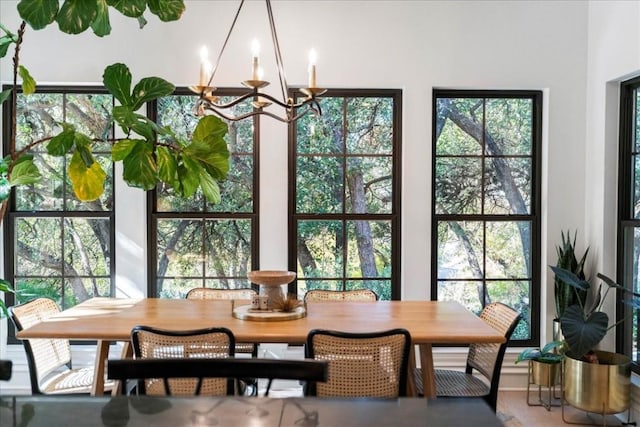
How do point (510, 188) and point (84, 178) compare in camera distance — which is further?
point (510, 188)

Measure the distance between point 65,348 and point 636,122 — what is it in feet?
12.9

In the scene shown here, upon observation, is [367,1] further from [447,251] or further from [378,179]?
[447,251]

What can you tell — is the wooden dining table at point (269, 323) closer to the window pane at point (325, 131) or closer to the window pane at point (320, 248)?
the window pane at point (320, 248)

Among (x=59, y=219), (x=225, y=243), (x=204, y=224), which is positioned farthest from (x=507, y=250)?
(x=59, y=219)

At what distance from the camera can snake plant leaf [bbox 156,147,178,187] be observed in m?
1.96

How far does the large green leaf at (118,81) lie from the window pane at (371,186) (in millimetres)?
2151

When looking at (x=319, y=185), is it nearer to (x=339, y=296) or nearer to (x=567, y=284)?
(x=339, y=296)

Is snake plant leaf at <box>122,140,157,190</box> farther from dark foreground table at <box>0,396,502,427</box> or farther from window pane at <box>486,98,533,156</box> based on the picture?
window pane at <box>486,98,533,156</box>

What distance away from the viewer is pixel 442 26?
12.3 ft

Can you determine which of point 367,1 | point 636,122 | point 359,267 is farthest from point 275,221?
point 636,122

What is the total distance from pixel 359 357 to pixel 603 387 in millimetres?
1813

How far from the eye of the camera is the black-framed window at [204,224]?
3.82m

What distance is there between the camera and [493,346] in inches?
102

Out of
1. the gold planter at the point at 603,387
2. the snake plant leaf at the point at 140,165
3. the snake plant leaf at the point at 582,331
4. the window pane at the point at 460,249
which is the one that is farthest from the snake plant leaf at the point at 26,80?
the gold planter at the point at 603,387
